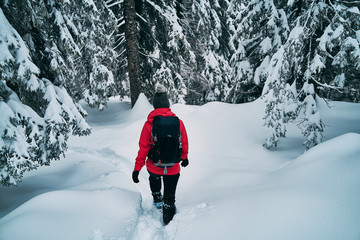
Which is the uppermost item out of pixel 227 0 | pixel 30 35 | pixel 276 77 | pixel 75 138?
pixel 227 0

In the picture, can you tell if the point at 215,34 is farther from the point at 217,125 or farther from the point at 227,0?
the point at 217,125

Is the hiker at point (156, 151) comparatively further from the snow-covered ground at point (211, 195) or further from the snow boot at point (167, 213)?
the snow-covered ground at point (211, 195)

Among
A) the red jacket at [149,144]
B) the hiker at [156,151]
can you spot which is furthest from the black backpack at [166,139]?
the red jacket at [149,144]

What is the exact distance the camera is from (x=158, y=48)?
1067 centimetres

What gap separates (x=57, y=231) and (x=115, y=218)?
0.85 metres

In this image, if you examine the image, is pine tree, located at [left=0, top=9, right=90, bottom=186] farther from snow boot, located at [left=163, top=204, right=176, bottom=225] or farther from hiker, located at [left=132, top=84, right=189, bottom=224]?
snow boot, located at [left=163, top=204, right=176, bottom=225]

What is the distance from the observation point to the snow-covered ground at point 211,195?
236cm

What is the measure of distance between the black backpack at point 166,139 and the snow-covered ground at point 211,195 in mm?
1023

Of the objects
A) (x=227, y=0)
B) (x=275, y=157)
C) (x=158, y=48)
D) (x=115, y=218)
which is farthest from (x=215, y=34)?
(x=115, y=218)

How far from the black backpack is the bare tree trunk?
21.9 ft

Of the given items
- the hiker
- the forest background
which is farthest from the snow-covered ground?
the forest background

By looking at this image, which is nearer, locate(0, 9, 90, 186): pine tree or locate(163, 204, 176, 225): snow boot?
locate(0, 9, 90, 186): pine tree

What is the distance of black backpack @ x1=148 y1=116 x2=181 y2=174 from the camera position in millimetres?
3172

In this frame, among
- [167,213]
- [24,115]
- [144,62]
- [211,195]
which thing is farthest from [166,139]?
[144,62]
